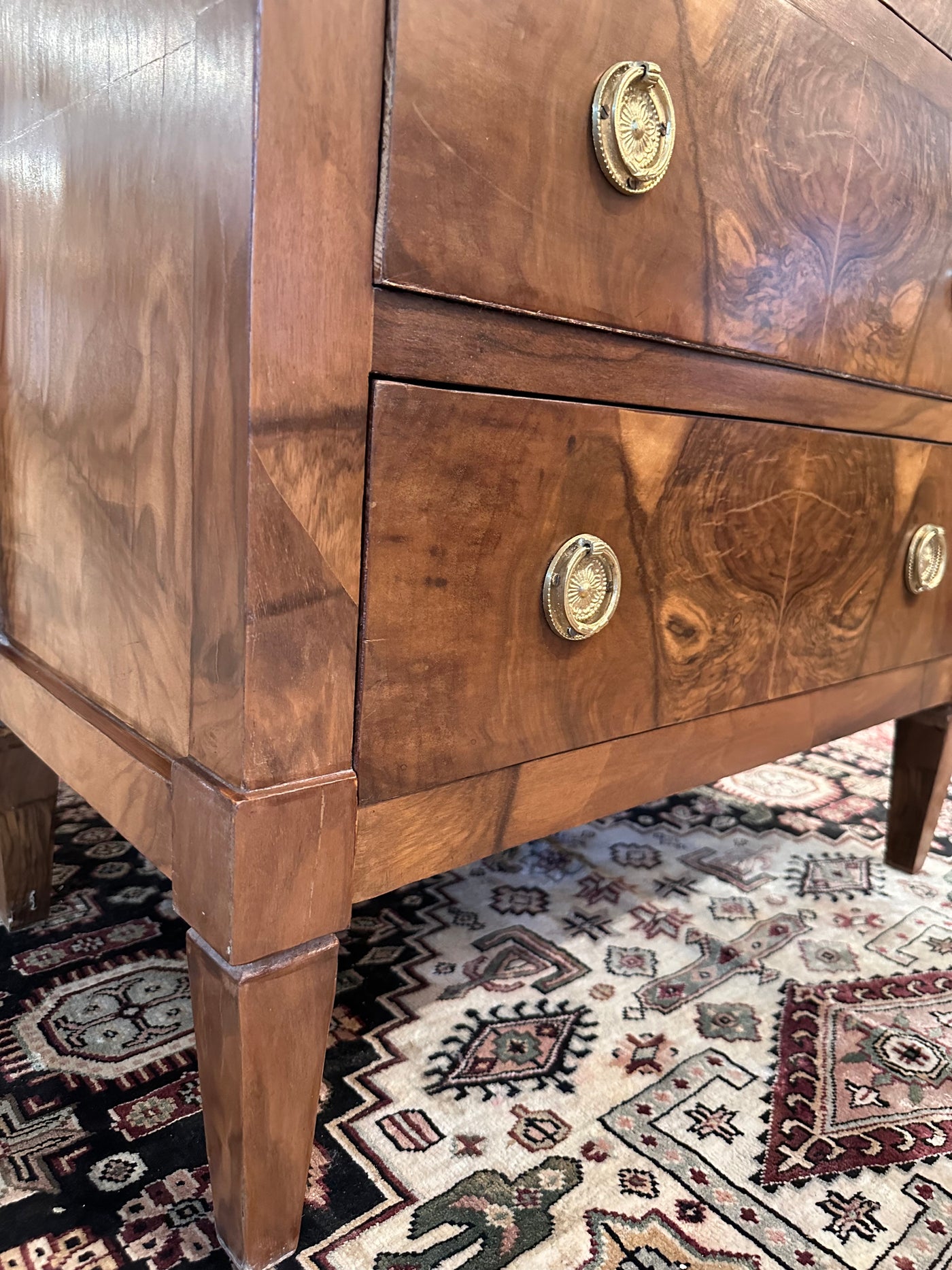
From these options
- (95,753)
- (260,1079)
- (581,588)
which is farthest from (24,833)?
(581,588)

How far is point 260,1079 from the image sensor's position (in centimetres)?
47

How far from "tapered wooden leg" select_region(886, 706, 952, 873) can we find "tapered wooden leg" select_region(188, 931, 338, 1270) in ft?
2.77

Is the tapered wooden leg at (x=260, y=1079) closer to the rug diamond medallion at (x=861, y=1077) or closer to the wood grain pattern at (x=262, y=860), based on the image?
the wood grain pattern at (x=262, y=860)

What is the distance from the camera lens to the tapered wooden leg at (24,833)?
0.83 metres

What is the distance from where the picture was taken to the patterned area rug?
0.55 meters

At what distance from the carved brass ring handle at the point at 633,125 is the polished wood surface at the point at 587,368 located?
0.28 ft

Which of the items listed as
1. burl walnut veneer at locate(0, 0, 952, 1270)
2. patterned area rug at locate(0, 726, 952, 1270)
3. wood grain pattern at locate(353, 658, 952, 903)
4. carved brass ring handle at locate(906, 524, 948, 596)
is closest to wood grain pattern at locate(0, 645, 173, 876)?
burl walnut veneer at locate(0, 0, 952, 1270)

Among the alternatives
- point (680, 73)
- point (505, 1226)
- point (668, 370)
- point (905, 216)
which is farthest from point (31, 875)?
point (905, 216)

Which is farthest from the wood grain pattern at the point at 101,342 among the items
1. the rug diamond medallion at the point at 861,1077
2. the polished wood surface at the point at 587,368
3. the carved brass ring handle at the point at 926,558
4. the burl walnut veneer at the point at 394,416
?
the carved brass ring handle at the point at 926,558

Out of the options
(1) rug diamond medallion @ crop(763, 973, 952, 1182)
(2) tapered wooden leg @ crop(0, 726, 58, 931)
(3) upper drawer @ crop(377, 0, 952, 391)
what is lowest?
(1) rug diamond medallion @ crop(763, 973, 952, 1182)

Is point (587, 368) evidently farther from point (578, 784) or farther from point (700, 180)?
point (578, 784)

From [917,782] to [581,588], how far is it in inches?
30.1

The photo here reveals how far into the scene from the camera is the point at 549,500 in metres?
0.52

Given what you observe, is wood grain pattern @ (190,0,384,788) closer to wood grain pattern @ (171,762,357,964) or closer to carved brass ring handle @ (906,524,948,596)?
wood grain pattern @ (171,762,357,964)
